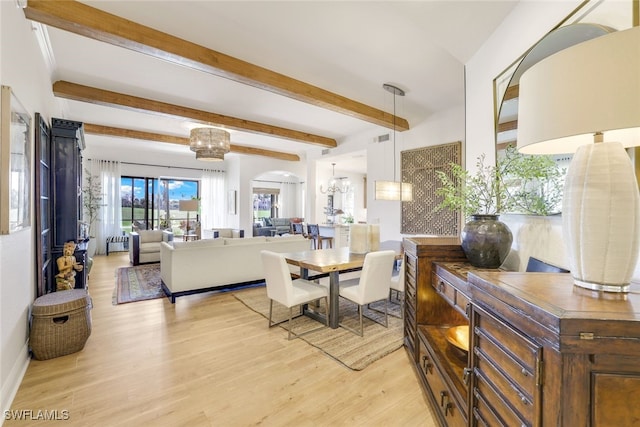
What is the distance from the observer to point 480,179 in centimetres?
179

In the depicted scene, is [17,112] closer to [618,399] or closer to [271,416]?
[271,416]

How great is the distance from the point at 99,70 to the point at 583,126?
15.3 feet

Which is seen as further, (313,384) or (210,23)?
(210,23)

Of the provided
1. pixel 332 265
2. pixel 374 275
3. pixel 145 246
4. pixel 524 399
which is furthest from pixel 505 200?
pixel 145 246

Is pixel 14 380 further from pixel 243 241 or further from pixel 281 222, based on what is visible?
pixel 281 222

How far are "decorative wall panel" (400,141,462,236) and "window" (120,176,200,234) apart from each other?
666cm

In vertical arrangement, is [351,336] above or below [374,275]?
below

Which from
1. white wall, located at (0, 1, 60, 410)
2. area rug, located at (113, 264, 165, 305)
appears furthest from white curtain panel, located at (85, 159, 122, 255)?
white wall, located at (0, 1, 60, 410)

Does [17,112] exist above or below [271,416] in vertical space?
above

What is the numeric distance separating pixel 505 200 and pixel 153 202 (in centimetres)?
925

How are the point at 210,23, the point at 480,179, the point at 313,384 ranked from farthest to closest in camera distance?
the point at 210,23
the point at 313,384
the point at 480,179

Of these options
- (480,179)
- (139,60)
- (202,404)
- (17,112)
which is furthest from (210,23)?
(202,404)

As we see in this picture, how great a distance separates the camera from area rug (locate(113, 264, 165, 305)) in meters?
4.04

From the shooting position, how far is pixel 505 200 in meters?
1.83
